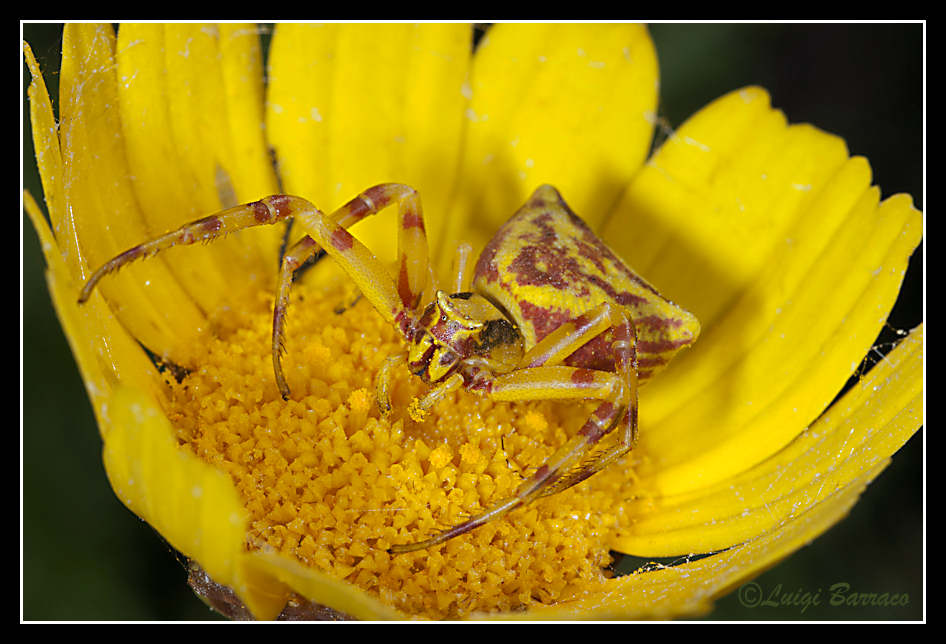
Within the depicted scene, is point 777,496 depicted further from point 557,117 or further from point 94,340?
point 94,340

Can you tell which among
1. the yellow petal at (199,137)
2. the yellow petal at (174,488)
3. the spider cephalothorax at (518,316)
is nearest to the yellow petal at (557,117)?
the spider cephalothorax at (518,316)

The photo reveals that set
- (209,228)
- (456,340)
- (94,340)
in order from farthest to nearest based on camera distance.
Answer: (456,340)
(209,228)
(94,340)

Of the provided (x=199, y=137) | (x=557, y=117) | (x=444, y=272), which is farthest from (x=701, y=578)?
(x=199, y=137)

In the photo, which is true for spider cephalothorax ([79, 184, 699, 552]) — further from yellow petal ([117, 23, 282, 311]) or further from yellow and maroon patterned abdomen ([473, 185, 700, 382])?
yellow petal ([117, 23, 282, 311])

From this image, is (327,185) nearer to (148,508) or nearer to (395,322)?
(395,322)

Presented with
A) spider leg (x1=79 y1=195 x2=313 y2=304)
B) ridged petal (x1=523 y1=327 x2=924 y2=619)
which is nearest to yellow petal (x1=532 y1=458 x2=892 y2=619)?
ridged petal (x1=523 y1=327 x2=924 y2=619)
